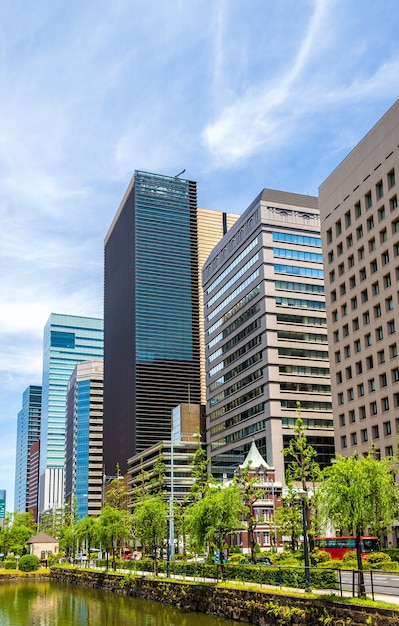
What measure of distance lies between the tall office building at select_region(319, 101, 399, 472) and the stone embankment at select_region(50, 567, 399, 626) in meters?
35.6

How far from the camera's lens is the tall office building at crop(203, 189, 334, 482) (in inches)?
4454

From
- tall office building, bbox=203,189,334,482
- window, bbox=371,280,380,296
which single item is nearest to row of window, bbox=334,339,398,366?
window, bbox=371,280,380,296

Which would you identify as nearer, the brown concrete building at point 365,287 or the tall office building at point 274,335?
the brown concrete building at point 365,287

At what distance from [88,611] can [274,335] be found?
70121 millimetres

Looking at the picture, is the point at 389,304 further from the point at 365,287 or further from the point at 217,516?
the point at 217,516

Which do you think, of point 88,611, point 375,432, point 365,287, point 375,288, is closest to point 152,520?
point 88,611

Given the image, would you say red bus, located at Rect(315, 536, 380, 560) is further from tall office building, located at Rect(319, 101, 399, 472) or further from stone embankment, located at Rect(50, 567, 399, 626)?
stone embankment, located at Rect(50, 567, 399, 626)

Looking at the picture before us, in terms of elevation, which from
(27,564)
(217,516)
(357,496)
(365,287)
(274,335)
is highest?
(274,335)

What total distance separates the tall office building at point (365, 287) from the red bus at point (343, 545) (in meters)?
16.4

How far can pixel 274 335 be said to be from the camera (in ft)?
377

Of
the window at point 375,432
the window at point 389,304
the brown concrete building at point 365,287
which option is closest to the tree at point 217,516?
the brown concrete building at point 365,287

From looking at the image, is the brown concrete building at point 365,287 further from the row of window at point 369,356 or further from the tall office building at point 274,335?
the tall office building at point 274,335

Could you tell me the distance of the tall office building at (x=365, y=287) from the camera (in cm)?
8106

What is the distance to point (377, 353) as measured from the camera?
8388cm
